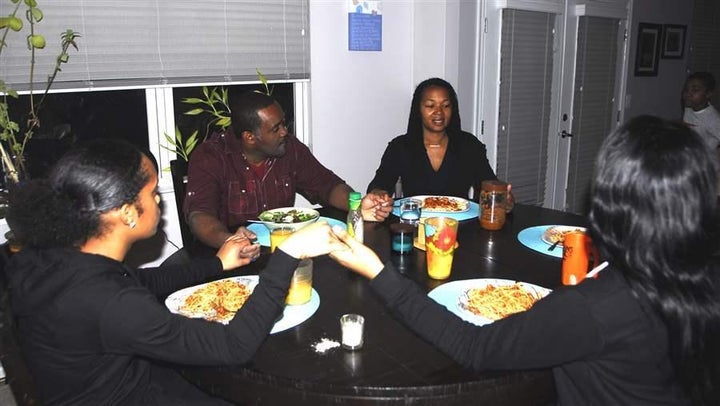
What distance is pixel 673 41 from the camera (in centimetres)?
551

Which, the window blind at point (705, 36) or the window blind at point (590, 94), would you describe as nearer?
the window blind at point (590, 94)

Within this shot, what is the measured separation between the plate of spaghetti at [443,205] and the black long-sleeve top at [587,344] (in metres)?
1.10

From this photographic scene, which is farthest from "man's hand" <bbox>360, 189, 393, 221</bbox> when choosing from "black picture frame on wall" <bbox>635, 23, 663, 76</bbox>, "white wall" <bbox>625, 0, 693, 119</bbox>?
"black picture frame on wall" <bbox>635, 23, 663, 76</bbox>

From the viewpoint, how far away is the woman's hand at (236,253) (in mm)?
1650

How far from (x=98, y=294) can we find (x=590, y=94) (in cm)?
434

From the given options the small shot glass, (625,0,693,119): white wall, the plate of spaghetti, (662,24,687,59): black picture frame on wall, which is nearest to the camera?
the small shot glass

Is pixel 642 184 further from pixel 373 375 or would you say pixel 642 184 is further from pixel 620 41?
pixel 620 41

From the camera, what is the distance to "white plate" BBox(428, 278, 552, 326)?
1.32 m

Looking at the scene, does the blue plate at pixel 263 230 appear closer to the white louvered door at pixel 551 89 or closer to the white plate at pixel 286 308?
the white plate at pixel 286 308

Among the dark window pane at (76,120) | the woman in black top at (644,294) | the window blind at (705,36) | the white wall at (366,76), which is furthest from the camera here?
the window blind at (705,36)

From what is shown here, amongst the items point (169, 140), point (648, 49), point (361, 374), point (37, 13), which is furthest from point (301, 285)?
point (648, 49)

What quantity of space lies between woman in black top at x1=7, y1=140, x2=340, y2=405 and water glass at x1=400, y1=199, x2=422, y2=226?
810mm

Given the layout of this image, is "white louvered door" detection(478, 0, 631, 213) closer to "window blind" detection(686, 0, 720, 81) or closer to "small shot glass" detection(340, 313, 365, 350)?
"window blind" detection(686, 0, 720, 81)

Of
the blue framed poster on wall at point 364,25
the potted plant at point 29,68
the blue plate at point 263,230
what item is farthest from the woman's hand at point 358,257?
the blue framed poster on wall at point 364,25
